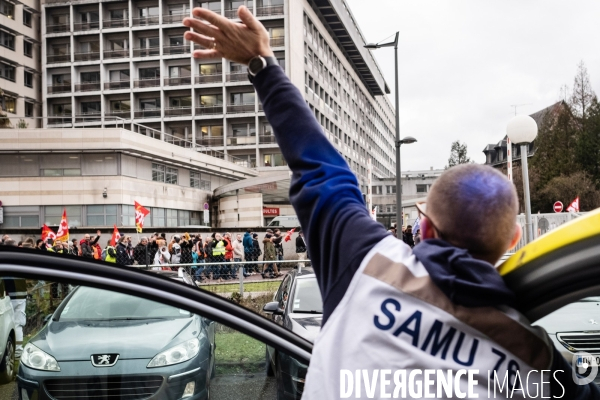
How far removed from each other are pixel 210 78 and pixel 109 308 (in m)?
60.0

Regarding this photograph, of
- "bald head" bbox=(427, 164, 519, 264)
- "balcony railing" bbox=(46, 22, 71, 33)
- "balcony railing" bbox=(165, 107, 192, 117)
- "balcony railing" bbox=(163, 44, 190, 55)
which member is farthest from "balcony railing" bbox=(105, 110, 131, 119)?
"bald head" bbox=(427, 164, 519, 264)

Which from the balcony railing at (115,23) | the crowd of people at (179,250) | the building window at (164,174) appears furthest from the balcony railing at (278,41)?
the crowd of people at (179,250)

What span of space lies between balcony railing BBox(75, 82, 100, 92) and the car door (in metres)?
63.2

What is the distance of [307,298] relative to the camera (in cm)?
680

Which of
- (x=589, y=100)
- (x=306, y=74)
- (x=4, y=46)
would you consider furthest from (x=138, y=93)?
(x=589, y=100)

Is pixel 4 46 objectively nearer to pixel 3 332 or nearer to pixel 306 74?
pixel 306 74

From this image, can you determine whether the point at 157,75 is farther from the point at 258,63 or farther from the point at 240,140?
the point at 258,63

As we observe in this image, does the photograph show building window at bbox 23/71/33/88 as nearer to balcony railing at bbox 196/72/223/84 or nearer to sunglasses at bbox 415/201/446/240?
balcony railing at bbox 196/72/223/84

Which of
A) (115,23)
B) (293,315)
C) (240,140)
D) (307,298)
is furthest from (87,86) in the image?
(293,315)

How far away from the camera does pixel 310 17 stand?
215 ft

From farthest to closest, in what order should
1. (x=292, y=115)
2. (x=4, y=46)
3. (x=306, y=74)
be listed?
(x=306, y=74)
(x=4, y=46)
(x=292, y=115)

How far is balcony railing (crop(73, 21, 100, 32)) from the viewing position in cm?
6003

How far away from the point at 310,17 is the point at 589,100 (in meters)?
32.4

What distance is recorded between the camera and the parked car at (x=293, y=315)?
2.25m
